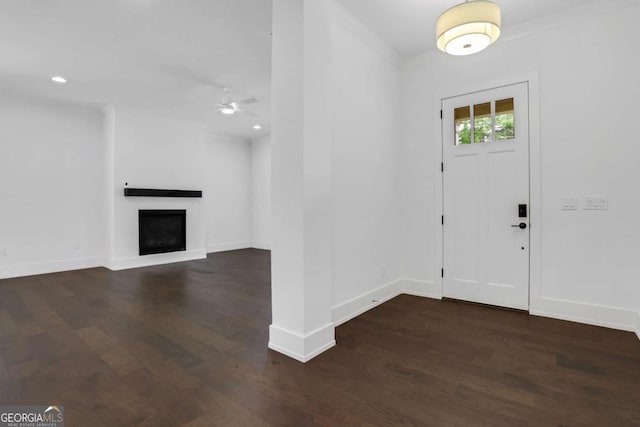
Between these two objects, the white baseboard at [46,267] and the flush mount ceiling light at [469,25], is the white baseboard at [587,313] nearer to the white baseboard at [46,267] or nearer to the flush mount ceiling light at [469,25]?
the flush mount ceiling light at [469,25]

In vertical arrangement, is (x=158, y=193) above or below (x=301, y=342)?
above

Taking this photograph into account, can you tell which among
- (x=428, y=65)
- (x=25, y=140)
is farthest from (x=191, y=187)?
(x=428, y=65)

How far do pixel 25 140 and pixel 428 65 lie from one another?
6.49 m

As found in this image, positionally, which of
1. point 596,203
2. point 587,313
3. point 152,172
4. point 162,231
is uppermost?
point 152,172

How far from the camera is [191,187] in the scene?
6.89 meters

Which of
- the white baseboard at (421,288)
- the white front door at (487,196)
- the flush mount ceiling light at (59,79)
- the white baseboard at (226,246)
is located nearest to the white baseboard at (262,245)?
the white baseboard at (226,246)

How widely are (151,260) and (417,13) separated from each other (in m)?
6.12

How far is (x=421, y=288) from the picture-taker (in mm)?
3896

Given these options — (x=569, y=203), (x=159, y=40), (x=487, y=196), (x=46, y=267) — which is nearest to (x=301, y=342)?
(x=487, y=196)

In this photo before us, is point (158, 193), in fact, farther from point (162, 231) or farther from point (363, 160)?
point (363, 160)

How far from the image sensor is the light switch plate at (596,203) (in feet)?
9.43

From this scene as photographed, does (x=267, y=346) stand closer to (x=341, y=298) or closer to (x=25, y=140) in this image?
(x=341, y=298)

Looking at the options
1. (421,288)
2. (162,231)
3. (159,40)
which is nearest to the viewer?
(159,40)

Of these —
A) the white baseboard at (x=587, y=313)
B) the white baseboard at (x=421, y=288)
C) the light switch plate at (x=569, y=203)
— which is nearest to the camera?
the white baseboard at (x=587, y=313)
